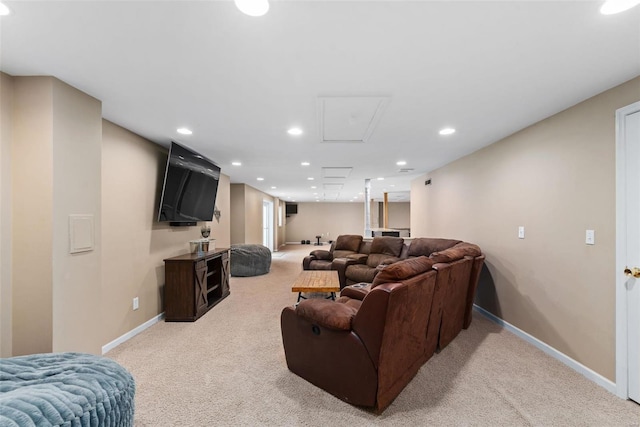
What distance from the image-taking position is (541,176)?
263cm

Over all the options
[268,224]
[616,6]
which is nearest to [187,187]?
[616,6]

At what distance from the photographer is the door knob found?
1822 mm

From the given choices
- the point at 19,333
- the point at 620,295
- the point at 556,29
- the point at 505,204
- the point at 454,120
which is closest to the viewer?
the point at 556,29

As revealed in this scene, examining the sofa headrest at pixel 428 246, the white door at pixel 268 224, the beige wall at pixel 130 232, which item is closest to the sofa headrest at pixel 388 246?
the sofa headrest at pixel 428 246

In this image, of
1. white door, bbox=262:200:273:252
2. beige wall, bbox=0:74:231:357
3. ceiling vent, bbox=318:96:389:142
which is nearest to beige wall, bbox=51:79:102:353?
beige wall, bbox=0:74:231:357

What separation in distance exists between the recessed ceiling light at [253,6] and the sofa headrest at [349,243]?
16.6ft

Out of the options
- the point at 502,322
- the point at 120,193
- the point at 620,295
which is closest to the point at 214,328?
the point at 120,193

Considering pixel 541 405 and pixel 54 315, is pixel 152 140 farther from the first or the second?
pixel 541 405

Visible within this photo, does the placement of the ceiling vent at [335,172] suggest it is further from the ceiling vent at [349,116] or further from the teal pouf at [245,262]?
the teal pouf at [245,262]

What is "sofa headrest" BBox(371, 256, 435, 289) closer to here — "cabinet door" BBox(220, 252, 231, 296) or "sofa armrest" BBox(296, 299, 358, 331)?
"sofa armrest" BBox(296, 299, 358, 331)

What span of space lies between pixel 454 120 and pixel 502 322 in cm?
253

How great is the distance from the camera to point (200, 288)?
139 inches

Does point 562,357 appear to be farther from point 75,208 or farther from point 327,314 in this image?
point 75,208

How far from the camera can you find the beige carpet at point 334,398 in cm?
171
